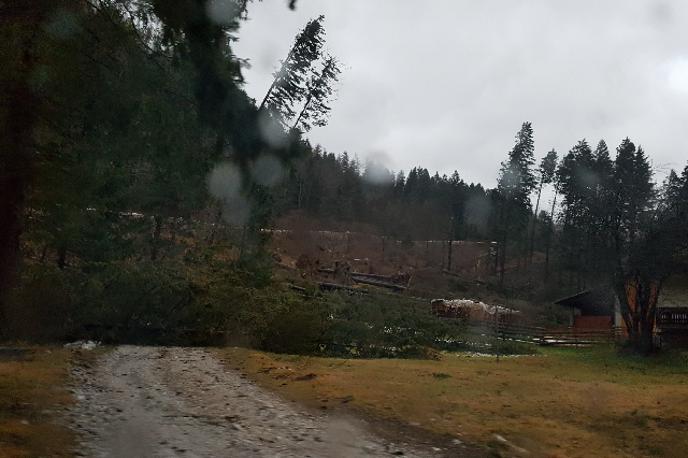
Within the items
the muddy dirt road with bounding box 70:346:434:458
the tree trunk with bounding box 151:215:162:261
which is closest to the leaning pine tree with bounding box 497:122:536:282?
the tree trunk with bounding box 151:215:162:261

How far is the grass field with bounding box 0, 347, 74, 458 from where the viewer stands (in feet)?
21.2

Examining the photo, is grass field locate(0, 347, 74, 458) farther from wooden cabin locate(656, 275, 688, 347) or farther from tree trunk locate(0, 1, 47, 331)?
wooden cabin locate(656, 275, 688, 347)

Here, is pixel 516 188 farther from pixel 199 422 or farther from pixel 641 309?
pixel 199 422

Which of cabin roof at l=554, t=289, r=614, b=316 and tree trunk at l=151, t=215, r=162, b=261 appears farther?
cabin roof at l=554, t=289, r=614, b=316

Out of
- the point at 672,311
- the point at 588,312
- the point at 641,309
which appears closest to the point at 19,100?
the point at 641,309

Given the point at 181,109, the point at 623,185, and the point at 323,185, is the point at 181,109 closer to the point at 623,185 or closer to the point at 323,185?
the point at 623,185

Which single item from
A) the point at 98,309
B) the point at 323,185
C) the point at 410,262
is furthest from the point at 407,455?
the point at 323,185

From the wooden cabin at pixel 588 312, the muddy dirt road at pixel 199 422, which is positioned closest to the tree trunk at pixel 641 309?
the wooden cabin at pixel 588 312

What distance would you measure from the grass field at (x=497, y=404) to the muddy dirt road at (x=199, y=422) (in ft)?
3.50

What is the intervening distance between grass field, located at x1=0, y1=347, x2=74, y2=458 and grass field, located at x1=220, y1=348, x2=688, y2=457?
161 inches

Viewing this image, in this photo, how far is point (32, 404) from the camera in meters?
8.44

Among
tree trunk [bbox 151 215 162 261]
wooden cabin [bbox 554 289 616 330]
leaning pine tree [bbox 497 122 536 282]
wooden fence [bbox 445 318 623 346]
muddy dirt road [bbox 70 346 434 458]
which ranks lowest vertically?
muddy dirt road [bbox 70 346 434 458]

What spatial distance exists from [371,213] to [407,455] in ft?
273

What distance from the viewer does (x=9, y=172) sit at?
353 inches
